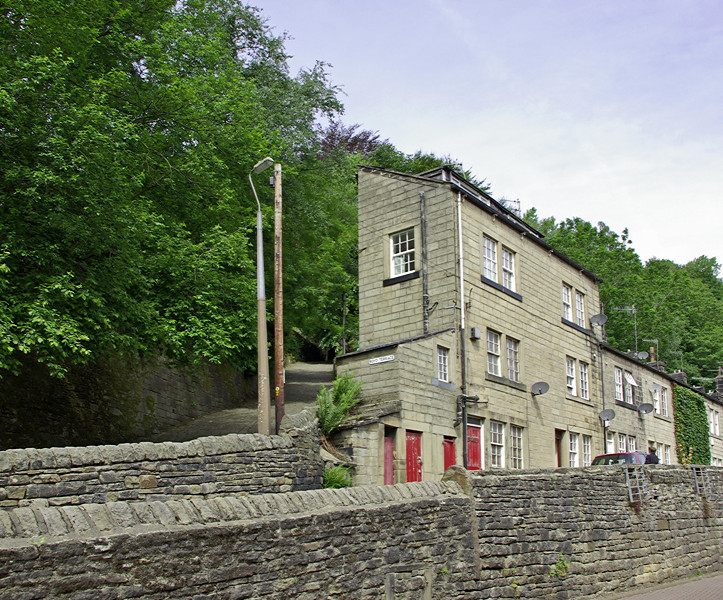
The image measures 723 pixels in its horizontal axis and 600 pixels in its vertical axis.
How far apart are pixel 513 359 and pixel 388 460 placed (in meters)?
7.85

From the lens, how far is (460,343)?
20.2 m

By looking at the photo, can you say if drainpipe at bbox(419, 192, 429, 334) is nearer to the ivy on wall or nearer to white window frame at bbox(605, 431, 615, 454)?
white window frame at bbox(605, 431, 615, 454)

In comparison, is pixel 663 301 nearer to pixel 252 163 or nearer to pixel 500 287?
pixel 500 287

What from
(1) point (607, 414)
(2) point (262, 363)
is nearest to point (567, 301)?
(1) point (607, 414)

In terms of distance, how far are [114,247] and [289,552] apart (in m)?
9.31

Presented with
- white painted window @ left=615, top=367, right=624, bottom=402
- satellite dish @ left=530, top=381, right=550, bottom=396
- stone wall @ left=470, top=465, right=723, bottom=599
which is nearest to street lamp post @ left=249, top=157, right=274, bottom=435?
stone wall @ left=470, top=465, right=723, bottom=599

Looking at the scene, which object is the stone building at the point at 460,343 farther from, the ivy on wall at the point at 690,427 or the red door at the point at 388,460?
the ivy on wall at the point at 690,427

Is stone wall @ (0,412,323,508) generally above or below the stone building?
below

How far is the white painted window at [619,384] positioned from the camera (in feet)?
101

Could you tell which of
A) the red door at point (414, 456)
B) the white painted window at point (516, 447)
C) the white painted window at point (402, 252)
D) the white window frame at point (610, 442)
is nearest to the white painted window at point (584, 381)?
the white window frame at point (610, 442)

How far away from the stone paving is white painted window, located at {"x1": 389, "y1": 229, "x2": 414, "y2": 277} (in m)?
4.98

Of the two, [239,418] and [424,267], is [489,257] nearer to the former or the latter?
[424,267]

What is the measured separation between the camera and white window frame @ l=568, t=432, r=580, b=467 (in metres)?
25.8

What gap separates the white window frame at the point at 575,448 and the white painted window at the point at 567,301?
14.7ft
